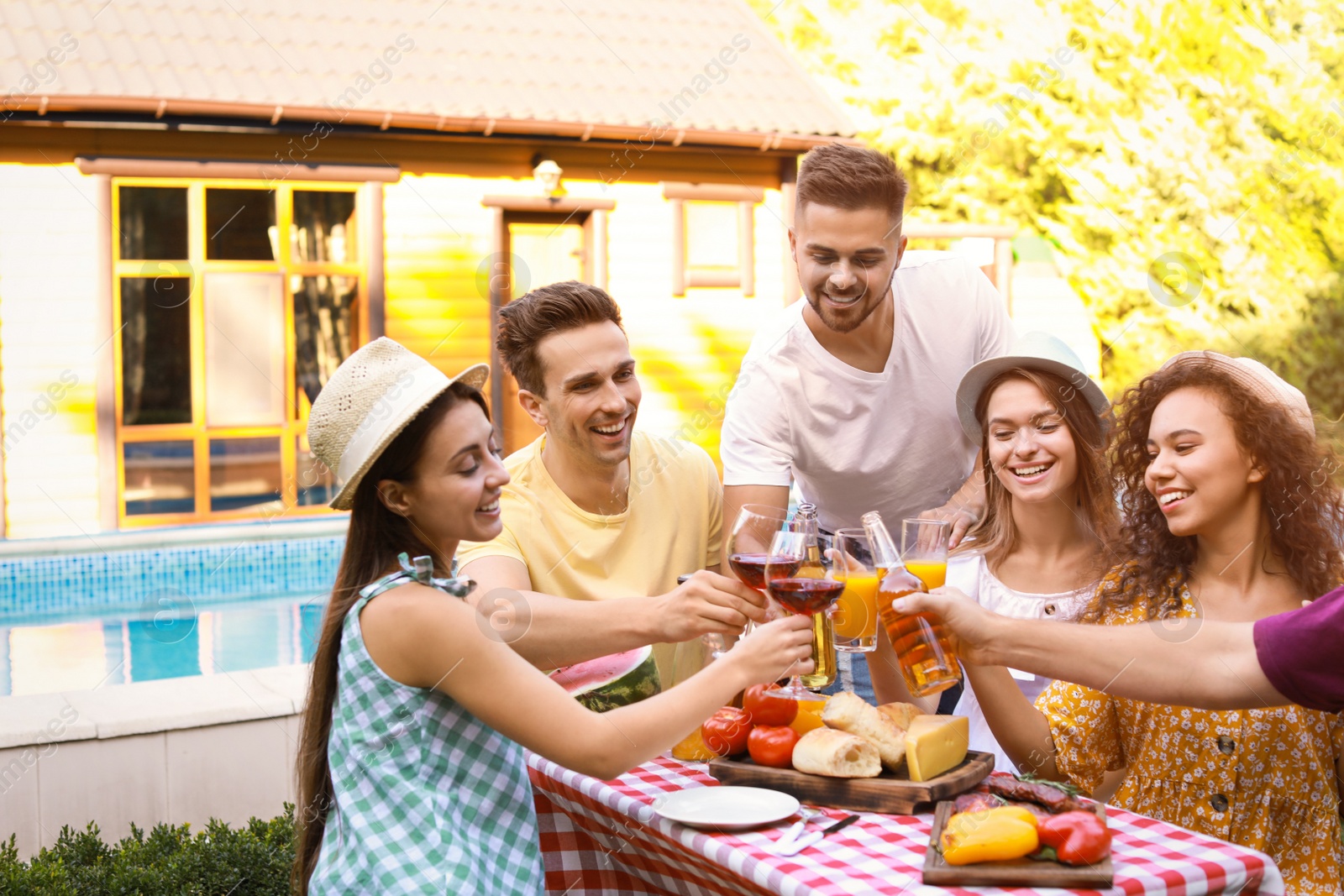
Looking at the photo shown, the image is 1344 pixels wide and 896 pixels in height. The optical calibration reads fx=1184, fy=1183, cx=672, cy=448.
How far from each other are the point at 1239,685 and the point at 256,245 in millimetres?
9918

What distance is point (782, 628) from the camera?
213 centimetres

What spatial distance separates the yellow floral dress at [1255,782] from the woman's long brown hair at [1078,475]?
52cm

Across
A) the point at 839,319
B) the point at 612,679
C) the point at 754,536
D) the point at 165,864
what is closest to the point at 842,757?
the point at 754,536

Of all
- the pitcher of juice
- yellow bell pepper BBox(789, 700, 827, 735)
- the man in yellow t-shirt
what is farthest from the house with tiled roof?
the pitcher of juice

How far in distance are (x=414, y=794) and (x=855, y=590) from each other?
86 cm

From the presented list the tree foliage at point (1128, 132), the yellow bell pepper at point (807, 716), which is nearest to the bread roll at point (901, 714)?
the yellow bell pepper at point (807, 716)

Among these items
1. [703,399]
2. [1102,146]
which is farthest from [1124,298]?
[703,399]

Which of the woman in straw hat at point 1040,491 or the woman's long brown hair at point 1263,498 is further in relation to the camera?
the woman in straw hat at point 1040,491

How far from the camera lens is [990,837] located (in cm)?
170

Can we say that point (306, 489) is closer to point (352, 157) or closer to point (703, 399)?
point (352, 157)

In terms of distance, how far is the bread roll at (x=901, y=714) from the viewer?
7.10 feet

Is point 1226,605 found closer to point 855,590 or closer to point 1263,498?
point 1263,498

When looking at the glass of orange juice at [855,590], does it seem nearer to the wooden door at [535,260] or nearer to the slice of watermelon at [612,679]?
the slice of watermelon at [612,679]

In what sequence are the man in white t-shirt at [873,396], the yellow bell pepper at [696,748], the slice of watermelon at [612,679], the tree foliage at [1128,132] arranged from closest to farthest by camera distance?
the yellow bell pepper at [696,748] < the slice of watermelon at [612,679] < the man in white t-shirt at [873,396] < the tree foliage at [1128,132]
